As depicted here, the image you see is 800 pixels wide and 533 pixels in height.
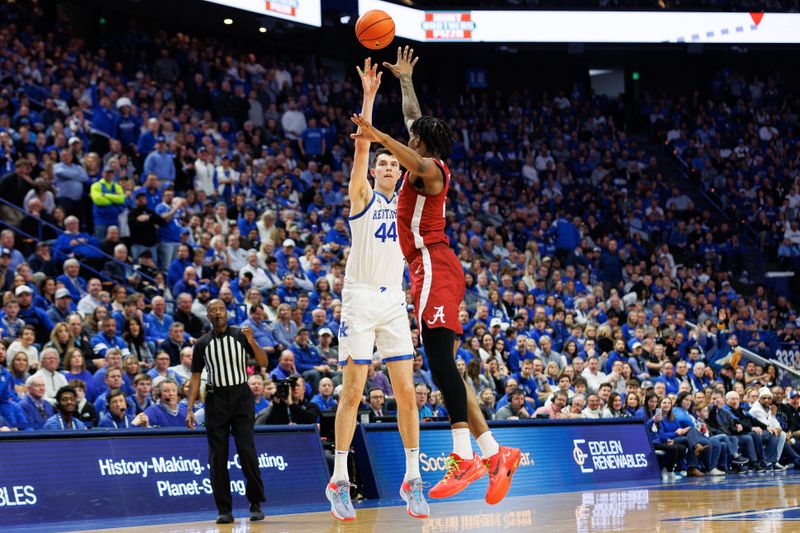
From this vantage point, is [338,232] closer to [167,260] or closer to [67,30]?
[167,260]

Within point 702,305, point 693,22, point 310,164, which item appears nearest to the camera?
point 310,164

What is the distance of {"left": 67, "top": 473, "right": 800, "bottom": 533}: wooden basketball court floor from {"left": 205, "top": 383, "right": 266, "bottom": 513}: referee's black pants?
38 cm

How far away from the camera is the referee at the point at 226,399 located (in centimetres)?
1033

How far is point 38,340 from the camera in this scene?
13.9 meters

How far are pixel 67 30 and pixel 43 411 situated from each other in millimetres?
13737

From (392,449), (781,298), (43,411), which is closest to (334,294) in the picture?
(392,449)

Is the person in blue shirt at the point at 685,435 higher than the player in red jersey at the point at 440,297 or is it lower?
lower

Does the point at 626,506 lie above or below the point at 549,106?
below

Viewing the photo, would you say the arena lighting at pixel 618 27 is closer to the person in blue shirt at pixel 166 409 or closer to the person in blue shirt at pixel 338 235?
the person in blue shirt at pixel 338 235

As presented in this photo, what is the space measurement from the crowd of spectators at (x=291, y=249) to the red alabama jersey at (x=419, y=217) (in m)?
5.50

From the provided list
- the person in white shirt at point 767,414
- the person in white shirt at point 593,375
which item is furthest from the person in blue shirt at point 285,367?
the person in white shirt at point 767,414

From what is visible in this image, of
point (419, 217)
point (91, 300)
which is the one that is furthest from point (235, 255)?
point (419, 217)

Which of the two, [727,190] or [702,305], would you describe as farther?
[727,190]

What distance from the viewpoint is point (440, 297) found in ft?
24.2
